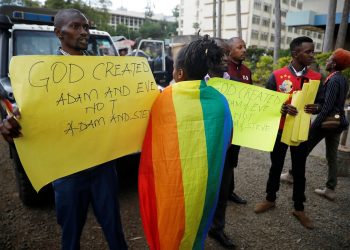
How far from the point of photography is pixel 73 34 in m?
1.89

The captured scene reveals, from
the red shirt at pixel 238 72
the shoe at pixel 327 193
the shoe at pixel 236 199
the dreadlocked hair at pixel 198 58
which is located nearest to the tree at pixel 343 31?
the shoe at pixel 327 193

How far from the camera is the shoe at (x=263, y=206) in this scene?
128 inches

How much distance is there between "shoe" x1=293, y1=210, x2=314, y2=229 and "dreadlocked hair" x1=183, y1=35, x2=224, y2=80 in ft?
7.13

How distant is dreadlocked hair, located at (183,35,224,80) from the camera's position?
5.63ft

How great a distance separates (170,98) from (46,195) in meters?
2.22

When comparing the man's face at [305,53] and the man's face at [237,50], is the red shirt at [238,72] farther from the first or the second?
the man's face at [305,53]

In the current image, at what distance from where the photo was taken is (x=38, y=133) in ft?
4.82

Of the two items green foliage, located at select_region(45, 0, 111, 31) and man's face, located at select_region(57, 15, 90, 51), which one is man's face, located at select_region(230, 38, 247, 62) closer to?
man's face, located at select_region(57, 15, 90, 51)

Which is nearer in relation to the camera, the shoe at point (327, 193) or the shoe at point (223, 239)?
the shoe at point (223, 239)

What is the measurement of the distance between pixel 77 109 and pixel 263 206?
2.49 metres

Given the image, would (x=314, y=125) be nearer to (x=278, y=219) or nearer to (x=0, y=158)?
(x=278, y=219)

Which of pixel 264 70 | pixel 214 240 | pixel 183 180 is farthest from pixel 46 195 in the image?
pixel 264 70

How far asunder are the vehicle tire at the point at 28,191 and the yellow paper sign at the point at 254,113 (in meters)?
2.03

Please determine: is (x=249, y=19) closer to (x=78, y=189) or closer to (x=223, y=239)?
(x=223, y=239)
